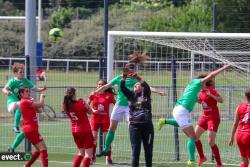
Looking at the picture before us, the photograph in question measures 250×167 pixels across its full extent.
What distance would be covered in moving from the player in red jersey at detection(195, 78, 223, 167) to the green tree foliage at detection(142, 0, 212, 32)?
21699 mm

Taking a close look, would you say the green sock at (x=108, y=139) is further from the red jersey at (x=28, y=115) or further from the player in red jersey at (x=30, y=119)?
the red jersey at (x=28, y=115)

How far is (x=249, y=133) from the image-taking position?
49.8 ft

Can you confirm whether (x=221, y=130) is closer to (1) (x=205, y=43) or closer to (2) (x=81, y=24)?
(1) (x=205, y=43)

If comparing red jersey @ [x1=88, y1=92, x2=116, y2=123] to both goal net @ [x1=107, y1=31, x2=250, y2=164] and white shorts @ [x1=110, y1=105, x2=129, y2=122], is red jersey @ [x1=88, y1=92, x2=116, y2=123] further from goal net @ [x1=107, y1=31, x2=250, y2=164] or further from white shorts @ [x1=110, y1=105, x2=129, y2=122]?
white shorts @ [x1=110, y1=105, x2=129, y2=122]

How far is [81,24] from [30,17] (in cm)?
2940

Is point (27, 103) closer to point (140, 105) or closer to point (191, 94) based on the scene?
point (140, 105)

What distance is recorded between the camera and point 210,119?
1752 cm

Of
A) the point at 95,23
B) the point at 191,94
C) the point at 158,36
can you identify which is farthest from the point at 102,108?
→ the point at 95,23

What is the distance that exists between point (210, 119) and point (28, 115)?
12.4ft

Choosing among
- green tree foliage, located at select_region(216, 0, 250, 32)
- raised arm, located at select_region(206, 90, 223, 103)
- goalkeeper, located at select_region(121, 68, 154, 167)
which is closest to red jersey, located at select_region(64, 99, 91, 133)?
goalkeeper, located at select_region(121, 68, 154, 167)

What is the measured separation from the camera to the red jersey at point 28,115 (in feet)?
52.4

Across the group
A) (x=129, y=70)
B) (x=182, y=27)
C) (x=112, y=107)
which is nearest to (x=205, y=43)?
(x=112, y=107)

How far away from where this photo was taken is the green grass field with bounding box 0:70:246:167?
63.9 ft

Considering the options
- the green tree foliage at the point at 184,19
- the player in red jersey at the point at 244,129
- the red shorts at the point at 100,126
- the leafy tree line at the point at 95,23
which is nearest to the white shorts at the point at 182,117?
the player in red jersey at the point at 244,129
